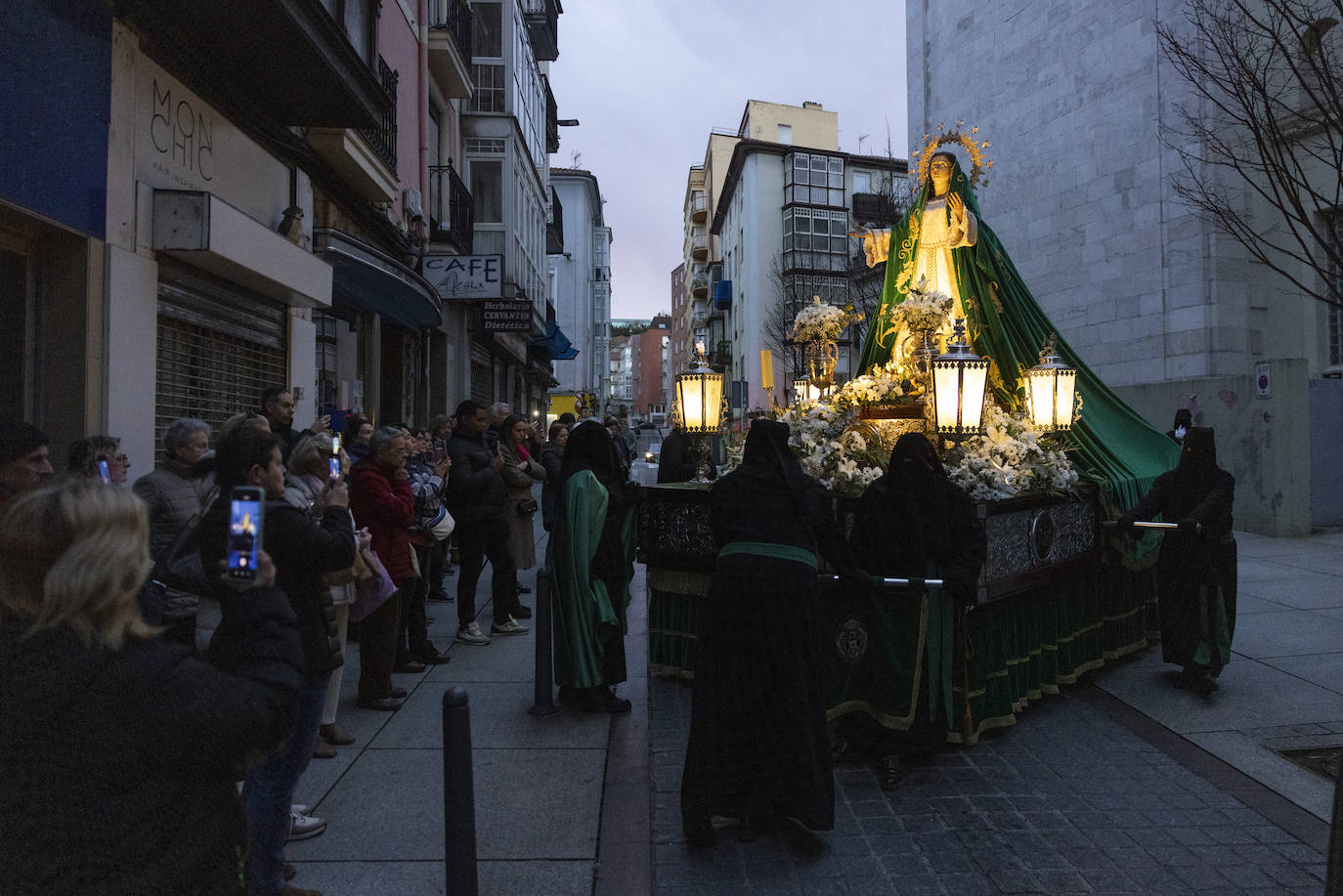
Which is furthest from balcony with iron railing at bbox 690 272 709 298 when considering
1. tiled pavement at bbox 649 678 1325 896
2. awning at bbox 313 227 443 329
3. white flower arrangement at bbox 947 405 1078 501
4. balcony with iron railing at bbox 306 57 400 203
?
tiled pavement at bbox 649 678 1325 896

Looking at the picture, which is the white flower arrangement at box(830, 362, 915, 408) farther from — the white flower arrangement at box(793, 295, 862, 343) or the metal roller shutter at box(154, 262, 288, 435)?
the metal roller shutter at box(154, 262, 288, 435)

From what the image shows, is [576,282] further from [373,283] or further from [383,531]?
[383,531]

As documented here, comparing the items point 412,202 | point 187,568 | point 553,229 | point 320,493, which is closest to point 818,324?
point 320,493

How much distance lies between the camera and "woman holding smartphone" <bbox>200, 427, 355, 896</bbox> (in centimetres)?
280

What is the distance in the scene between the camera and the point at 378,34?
1164 centimetres

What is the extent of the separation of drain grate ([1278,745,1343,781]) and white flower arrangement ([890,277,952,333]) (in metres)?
3.75

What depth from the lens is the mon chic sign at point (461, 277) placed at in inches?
598

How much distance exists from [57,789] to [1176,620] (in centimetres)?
661

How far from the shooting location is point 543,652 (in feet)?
18.7

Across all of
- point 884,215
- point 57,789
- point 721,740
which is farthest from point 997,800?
point 884,215

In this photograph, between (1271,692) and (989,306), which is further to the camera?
(989,306)

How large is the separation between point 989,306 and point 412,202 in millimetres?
9834

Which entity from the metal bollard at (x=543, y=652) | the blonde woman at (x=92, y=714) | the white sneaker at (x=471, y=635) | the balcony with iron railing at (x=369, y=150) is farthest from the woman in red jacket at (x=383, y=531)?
the balcony with iron railing at (x=369, y=150)

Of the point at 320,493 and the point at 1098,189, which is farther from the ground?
the point at 1098,189
